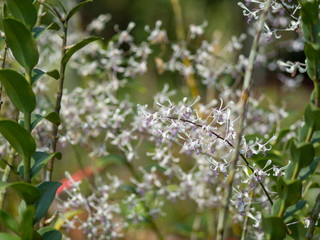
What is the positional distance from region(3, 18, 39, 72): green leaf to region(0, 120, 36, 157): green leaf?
0.28 feet

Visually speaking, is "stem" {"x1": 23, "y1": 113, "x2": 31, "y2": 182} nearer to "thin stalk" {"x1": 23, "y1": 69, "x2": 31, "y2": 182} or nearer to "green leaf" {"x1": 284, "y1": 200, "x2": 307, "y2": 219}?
"thin stalk" {"x1": 23, "y1": 69, "x2": 31, "y2": 182}

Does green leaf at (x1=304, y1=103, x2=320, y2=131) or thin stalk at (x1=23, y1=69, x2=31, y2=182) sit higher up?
green leaf at (x1=304, y1=103, x2=320, y2=131)

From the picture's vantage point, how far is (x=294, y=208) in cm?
48

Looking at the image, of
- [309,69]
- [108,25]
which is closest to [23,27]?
[309,69]

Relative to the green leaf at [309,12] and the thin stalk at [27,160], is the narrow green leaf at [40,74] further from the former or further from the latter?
the green leaf at [309,12]

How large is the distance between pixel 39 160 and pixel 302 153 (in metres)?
0.33

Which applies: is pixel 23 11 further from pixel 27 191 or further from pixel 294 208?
pixel 294 208

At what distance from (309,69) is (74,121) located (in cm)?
56

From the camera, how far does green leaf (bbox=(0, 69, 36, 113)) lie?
479 millimetres

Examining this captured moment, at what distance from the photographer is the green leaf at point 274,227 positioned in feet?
1.49

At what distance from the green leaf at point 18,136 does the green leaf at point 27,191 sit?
1.9 inches

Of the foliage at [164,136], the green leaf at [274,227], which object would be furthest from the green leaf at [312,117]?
the green leaf at [274,227]

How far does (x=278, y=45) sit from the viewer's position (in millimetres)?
1070

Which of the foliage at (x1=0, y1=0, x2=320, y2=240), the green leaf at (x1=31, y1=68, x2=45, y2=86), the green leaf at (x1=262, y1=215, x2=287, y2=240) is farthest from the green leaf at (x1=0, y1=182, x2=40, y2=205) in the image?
the green leaf at (x1=262, y1=215, x2=287, y2=240)
